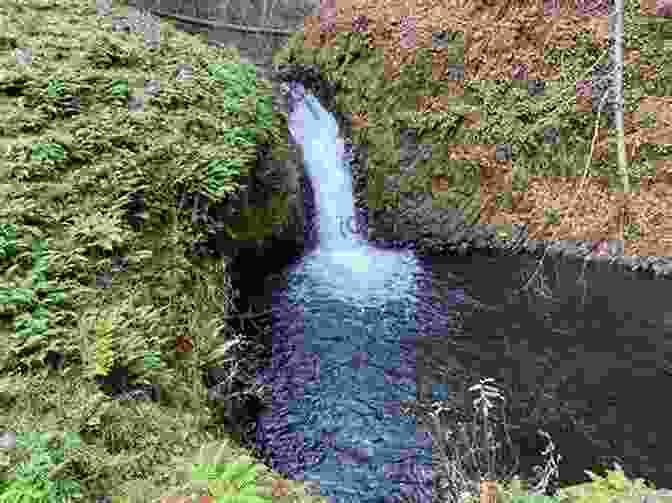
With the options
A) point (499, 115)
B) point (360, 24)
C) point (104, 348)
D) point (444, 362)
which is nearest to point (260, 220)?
point (444, 362)

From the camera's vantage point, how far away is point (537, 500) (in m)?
2.90

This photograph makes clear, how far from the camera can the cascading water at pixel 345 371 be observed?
18.7ft

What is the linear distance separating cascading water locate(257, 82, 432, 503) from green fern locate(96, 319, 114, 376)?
2773 millimetres

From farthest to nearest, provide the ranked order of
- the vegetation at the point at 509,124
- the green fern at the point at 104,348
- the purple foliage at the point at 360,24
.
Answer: the purple foliage at the point at 360,24
the vegetation at the point at 509,124
the green fern at the point at 104,348

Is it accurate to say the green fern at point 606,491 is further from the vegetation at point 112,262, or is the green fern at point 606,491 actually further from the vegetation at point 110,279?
the vegetation at point 112,262

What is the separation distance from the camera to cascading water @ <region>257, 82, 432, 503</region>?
18.7ft

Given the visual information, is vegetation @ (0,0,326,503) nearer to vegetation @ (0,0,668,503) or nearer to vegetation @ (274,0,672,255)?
vegetation @ (0,0,668,503)

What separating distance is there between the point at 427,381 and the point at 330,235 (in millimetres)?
5443

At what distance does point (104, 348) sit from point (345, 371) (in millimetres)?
4165

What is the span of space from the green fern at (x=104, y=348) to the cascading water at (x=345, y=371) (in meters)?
2.77

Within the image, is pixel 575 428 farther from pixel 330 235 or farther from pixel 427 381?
pixel 330 235

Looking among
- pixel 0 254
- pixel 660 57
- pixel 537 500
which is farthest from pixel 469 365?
pixel 660 57

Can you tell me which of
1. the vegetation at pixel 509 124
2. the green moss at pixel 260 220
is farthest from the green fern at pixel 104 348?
the vegetation at pixel 509 124

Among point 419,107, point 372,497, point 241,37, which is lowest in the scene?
point 372,497
